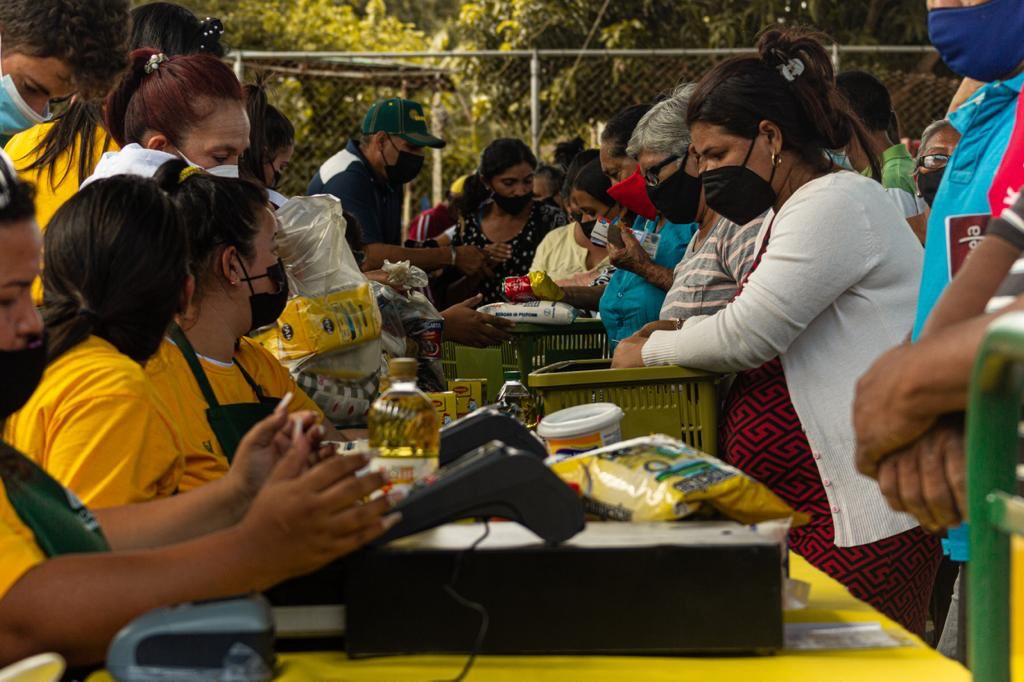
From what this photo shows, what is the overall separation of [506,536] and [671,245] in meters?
2.95

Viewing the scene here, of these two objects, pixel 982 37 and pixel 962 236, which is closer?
pixel 962 236

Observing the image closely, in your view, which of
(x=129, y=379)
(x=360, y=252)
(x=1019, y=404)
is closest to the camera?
(x=1019, y=404)

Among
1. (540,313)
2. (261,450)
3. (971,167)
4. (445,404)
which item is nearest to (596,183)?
(540,313)

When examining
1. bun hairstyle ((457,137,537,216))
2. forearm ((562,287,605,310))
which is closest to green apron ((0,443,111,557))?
forearm ((562,287,605,310))

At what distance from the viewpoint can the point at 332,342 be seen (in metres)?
3.33

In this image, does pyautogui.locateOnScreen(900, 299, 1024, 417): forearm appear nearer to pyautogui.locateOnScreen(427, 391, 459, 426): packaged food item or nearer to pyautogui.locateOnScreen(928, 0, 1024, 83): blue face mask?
Answer: pyautogui.locateOnScreen(928, 0, 1024, 83): blue face mask

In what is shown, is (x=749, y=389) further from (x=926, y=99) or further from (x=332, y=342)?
(x=926, y=99)

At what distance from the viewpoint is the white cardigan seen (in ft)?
9.04

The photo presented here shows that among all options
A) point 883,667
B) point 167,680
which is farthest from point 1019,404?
point 167,680

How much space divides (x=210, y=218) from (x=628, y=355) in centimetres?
114

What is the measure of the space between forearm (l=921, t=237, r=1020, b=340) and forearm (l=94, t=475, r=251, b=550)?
1.08 m

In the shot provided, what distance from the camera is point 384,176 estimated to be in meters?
6.36

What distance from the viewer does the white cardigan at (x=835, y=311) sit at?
2754 mm

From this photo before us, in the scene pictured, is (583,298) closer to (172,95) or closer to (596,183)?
(596,183)
